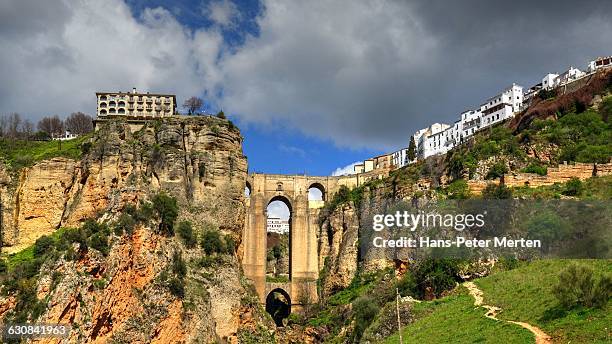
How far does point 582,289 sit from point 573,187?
20062 mm

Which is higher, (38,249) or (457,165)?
(457,165)

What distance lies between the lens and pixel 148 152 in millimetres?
62469

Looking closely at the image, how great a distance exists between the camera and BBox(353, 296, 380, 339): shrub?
53800mm

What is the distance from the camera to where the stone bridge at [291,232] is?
2761 inches

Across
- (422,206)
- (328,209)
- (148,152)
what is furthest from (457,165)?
(148,152)

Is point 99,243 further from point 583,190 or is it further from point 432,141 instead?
point 432,141

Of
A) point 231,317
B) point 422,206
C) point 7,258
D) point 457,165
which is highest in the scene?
point 457,165

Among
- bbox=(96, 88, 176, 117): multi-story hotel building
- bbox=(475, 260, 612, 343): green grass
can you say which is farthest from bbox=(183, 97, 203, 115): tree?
bbox=(475, 260, 612, 343): green grass

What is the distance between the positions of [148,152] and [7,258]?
14.4 metres

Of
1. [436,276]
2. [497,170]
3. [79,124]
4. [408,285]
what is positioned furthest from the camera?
[79,124]

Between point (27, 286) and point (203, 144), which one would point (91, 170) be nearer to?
point (203, 144)

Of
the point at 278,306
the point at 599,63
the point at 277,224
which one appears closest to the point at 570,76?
the point at 599,63

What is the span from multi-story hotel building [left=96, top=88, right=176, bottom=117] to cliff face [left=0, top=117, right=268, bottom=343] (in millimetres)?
8983

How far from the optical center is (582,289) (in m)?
28.0
